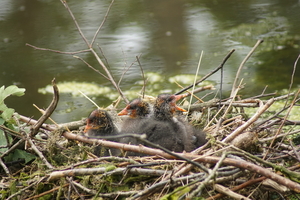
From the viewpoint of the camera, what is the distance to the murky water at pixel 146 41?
20.7 ft

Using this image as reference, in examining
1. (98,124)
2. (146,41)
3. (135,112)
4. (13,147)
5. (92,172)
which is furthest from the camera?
(146,41)

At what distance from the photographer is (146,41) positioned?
7.64 meters

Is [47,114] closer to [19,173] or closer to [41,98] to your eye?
[19,173]

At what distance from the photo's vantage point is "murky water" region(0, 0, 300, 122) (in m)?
6.30

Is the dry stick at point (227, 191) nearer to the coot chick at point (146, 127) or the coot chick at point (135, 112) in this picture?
the coot chick at point (146, 127)

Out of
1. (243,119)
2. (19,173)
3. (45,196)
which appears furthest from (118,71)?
(45,196)

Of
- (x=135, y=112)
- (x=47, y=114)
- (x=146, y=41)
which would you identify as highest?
(x=47, y=114)

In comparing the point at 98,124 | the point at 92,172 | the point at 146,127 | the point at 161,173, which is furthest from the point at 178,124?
the point at 92,172

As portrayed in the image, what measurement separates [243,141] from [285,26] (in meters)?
5.57

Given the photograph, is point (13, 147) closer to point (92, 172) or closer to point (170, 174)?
point (92, 172)

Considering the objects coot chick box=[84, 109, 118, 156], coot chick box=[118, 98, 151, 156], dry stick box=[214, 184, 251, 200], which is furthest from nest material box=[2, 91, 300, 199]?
coot chick box=[118, 98, 151, 156]

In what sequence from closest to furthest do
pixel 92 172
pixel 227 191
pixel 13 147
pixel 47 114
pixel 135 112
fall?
pixel 227 191, pixel 92 172, pixel 47 114, pixel 13 147, pixel 135 112

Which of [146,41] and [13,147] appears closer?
[13,147]

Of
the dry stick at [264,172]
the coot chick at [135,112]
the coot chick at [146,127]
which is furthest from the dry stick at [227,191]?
the coot chick at [135,112]
